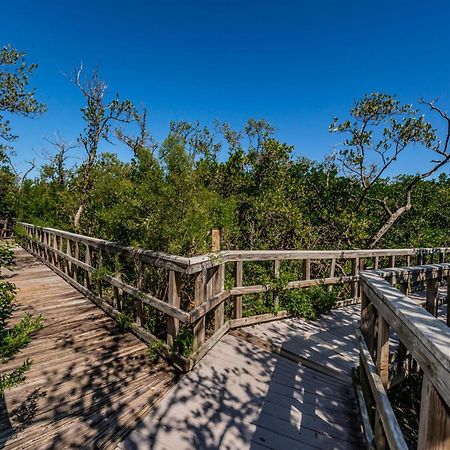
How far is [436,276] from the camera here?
10.1 ft

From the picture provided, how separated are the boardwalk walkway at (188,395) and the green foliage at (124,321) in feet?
0.40

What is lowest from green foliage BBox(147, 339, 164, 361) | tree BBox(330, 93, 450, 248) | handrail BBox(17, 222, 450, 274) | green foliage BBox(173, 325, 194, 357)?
green foliage BBox(147, 339, 164, 361)

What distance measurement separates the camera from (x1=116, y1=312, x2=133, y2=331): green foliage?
13.5 feet

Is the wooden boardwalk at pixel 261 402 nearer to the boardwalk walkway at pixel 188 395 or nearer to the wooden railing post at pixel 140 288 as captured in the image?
the boardwalk walkway at pixel 188 395

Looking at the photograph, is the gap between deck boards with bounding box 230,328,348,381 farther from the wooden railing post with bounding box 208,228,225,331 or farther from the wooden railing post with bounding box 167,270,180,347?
the wooden railing post with bounding box 167,270,180,347

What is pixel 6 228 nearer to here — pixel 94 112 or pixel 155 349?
pixel 94 112

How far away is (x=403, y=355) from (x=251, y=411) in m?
1.66

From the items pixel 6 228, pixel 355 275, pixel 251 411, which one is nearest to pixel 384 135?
pixel 355 275

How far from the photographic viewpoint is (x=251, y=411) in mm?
2559

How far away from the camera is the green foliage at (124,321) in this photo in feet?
13.5

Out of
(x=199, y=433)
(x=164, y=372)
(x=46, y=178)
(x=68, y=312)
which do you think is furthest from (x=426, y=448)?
(x=46, y=178)

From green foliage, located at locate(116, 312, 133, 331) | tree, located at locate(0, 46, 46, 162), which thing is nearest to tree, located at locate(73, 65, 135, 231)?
tree, located at locate(0, 46, 46, 162)

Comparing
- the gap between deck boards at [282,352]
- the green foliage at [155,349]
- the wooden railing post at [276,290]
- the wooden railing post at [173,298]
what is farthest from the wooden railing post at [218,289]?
the wooden railing post at [276,290]

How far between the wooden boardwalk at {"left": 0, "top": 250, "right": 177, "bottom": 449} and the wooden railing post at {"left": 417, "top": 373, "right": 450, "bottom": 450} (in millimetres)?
2072
